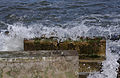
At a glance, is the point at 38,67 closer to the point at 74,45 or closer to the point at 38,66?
the point at 38,66

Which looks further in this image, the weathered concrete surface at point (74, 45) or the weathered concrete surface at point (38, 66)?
the weathered concrete surface at point (74, 45)

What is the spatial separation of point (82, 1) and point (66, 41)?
29.3ft

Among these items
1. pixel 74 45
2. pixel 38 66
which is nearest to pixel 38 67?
pixel 38 66

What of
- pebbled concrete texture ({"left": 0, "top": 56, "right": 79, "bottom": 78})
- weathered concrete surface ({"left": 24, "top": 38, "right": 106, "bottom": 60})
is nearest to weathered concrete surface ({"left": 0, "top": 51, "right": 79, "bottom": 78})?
pebbled concrete texture ({"left": 0, "top": 56, "right": 79, "bottom": 78})

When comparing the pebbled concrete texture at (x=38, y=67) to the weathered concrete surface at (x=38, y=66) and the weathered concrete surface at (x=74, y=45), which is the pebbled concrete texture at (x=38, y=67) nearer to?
the weathered concrete surface at (x=38, y=66)

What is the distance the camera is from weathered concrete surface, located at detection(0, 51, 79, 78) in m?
2.21

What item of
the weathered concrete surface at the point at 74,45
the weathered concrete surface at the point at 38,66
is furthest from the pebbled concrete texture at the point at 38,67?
the weathered concrete surface at the point at 74,45

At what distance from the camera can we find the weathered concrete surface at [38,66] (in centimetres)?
221

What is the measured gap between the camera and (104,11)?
1103cm

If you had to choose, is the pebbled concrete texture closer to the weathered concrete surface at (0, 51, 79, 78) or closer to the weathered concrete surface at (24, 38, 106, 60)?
the weathered concrete surface at (0, 51, 79, 78)

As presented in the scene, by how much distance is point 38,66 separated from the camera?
2219 mm

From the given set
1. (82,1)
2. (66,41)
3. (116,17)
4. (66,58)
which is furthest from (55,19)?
(66,58)

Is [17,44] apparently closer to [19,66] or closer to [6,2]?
[19,66]

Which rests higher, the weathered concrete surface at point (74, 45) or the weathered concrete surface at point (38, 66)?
the weathered concrete surface at point (38, 66)
